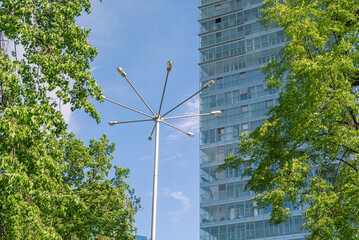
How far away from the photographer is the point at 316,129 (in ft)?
52.6

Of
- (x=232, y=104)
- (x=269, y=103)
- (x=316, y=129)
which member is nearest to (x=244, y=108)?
(x=232, y=104)

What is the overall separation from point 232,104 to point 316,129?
43.9m

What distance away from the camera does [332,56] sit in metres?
16.9

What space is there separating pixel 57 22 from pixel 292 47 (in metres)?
9.33

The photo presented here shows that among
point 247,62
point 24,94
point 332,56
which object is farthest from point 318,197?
point 247,62

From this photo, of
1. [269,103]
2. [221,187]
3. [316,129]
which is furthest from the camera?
[269,103]

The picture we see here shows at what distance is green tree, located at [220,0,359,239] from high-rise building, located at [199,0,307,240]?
32.6 meters

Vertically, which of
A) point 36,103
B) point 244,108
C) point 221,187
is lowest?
point 36,103

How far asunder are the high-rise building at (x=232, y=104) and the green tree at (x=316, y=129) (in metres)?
32.6

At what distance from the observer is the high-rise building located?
172 feet

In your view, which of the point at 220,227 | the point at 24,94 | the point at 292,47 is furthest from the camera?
the point at 220,227

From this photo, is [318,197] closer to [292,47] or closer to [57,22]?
[292,47]

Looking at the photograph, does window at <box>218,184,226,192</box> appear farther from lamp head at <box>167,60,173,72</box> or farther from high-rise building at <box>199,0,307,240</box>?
lamp head at <box>167,60,173,72</box>

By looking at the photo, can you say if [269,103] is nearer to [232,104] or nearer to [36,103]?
[232,104]
